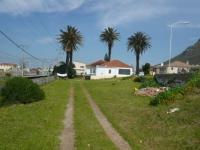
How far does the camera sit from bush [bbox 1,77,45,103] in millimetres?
28336

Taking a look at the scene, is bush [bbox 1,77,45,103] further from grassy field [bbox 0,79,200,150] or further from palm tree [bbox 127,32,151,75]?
palm tree [bbox 127,32,151,75]

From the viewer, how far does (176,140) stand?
13492 mm

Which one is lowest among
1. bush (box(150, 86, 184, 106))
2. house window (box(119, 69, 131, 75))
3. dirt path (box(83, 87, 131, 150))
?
dirt path (box(83, 87, 131, 150))

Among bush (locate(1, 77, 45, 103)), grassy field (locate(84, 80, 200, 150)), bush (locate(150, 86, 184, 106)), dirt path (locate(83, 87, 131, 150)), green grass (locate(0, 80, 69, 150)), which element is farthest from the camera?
bush (locate(1, 77, 45, 103))

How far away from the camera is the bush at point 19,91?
93.0ft

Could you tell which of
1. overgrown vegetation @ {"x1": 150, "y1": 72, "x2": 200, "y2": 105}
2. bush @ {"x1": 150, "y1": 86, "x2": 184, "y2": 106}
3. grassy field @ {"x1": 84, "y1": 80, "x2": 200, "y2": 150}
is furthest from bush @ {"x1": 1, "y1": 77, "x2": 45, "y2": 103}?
bush @ {"x1": 150, "y1": 86, "x2": 184, "y2": 106}

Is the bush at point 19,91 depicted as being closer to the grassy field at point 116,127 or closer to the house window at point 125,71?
the grassy field at point 116,127

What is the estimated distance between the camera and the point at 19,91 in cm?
2891

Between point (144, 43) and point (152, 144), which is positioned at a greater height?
point (144, 43)

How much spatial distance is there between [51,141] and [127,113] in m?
8.68

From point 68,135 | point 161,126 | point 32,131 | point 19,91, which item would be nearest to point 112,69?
point 19,91

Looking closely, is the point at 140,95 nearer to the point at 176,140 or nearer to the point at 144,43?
the point at 176,140

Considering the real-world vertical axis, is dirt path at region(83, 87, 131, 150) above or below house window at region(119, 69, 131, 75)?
below

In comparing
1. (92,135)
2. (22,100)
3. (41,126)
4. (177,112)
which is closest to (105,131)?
(92,135)
